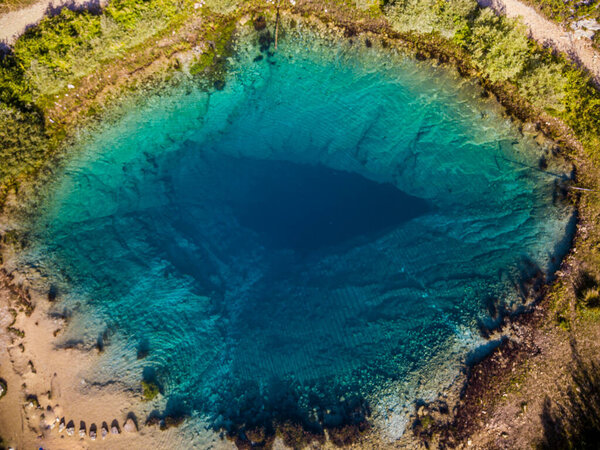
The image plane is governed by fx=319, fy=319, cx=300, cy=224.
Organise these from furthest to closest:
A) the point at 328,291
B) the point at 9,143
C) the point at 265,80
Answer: the point at 265,80 → the point at 328,291 → the point at 9,143

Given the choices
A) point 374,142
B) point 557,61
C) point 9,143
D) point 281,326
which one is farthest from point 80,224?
point 557,61

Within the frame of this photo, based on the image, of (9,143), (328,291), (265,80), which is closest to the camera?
(9,143)

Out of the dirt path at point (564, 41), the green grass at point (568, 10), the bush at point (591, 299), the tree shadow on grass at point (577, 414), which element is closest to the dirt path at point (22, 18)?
the dirt path at point (564, 41)

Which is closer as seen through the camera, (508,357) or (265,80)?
(508,357)

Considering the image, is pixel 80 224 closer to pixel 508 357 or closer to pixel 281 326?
pixel 281 326

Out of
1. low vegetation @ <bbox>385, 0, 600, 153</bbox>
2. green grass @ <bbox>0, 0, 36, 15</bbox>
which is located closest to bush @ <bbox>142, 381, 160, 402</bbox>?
→ green grass @ <bbox>0, 0, 36, 15</bbox>

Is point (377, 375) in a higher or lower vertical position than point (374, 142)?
lower

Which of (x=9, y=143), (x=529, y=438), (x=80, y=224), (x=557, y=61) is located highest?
(x=557, y=61)

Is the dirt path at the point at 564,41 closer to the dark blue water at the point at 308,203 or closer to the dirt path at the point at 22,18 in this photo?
the dark blue water at the point at 308,203

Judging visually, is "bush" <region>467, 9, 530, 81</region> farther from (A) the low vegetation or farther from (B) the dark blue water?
(B) the dark blue water
